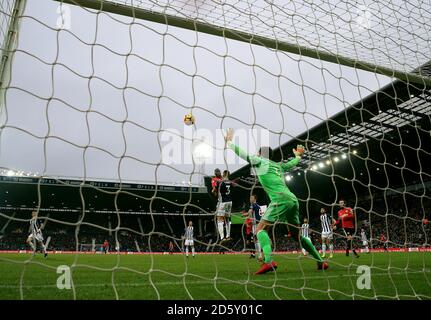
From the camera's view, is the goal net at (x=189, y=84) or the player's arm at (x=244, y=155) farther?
the player's arm at (x=244, y=155)

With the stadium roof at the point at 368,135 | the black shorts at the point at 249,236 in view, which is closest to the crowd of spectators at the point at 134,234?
the stadium roof at the point at 368,135

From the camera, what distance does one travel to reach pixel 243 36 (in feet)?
12.3

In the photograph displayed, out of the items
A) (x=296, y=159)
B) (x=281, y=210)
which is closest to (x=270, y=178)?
(x=281, y=210)

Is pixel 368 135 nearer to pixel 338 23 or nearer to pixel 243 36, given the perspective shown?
pixel 338 23

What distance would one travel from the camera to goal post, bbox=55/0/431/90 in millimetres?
3193

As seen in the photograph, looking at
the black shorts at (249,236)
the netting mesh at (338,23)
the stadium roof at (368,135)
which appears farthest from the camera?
the black shorts at (249,236)

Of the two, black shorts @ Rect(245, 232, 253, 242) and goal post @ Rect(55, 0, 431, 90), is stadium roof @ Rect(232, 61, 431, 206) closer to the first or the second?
goal post @ Rect(55, 0, 431, 90)

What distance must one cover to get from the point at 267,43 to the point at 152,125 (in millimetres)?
1607

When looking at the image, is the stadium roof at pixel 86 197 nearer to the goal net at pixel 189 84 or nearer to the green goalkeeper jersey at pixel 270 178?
the green goalkeeper jersey at pixel 270 178

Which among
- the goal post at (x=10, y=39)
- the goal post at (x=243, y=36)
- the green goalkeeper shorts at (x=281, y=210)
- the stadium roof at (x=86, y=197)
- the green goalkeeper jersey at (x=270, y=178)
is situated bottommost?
the green goalkeeper shorts at (x=281, y=210)

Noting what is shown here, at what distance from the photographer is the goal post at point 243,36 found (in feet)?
10.5

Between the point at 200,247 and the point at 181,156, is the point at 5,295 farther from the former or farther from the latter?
the point at 200,247

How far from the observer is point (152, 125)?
3.05 meters

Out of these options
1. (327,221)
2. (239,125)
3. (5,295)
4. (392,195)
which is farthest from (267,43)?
(392,195)
